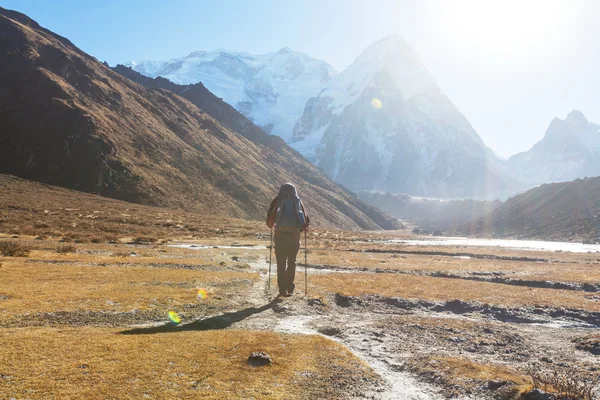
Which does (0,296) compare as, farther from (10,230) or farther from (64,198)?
(64,198)

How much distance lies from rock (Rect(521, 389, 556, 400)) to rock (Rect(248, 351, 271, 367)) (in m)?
5.46

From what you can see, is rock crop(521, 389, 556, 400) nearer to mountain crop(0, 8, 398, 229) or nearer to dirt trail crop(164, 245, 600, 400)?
dirt trail crop(164, 245, 600, 400)

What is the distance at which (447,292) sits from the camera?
22266 millimetres

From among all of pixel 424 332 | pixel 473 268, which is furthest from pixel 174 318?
pixel 473 268

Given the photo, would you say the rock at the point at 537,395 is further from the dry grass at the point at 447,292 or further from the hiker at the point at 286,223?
the dry grass at the point at 447,292

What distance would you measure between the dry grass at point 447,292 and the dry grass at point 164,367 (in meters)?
10.4

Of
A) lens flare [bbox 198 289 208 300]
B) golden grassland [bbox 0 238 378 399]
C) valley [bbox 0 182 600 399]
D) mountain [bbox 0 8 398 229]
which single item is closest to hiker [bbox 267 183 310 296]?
valley [bbox 0 182 600 399]

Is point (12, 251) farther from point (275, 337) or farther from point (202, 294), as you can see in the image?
point (275, 337)

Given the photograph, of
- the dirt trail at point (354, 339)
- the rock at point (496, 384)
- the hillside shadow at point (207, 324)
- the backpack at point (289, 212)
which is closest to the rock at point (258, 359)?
the dirt trail at point (354, 339)

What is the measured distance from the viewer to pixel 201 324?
487 inches

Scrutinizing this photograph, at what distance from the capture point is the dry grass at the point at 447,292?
2006 cm

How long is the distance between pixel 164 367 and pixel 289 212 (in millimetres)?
9603

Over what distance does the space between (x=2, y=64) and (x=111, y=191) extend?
3023 inches

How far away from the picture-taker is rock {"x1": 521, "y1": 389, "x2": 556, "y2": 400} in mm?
7394
